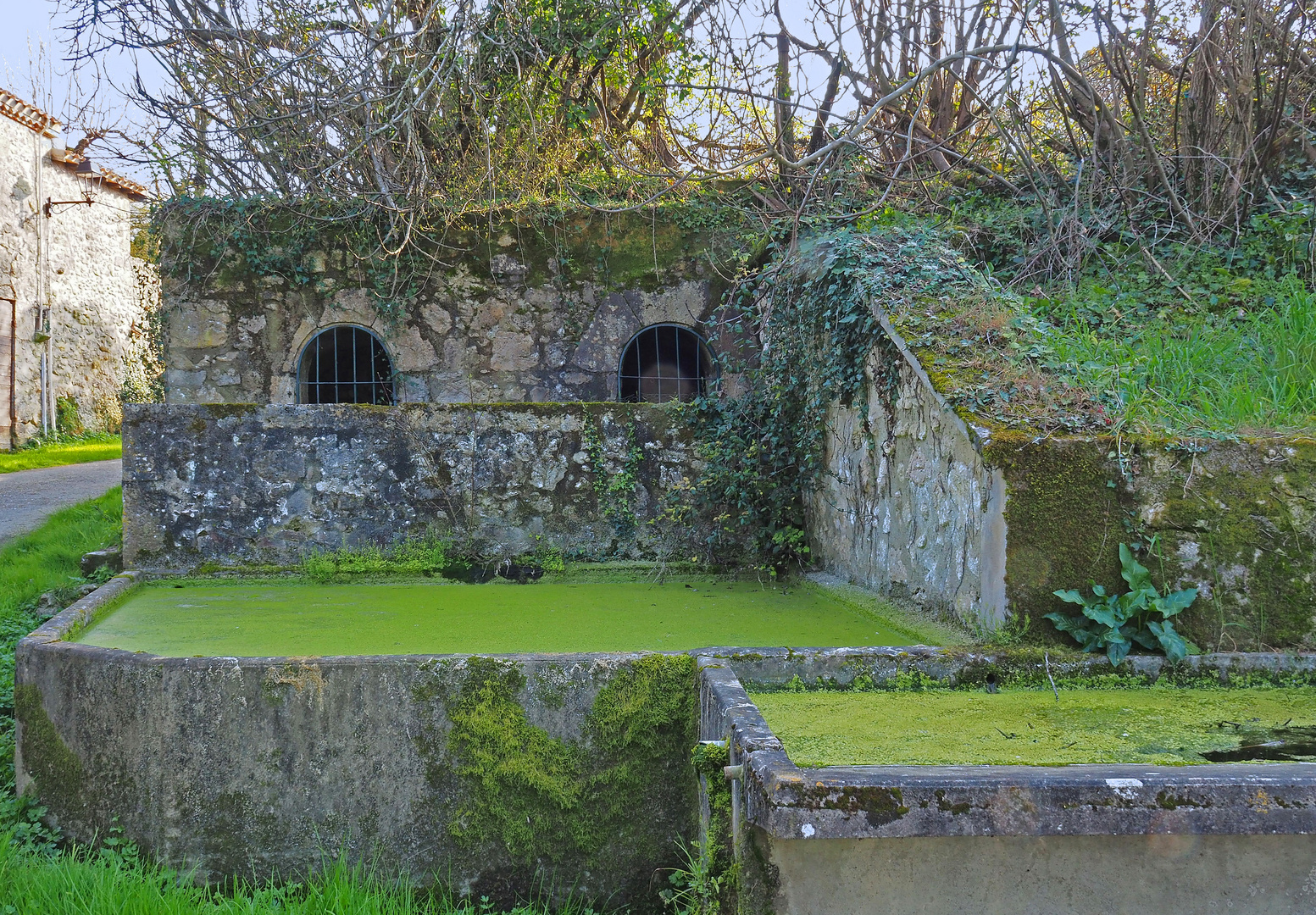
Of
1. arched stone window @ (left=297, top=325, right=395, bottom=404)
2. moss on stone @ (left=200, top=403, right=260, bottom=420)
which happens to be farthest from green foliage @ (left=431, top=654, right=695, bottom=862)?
arched stone window @ (left=297, top=325, right=395, bottom=404)

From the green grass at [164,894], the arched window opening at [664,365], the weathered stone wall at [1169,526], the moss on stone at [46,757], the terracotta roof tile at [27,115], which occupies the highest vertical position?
the terracotta roof tile at [27,115]

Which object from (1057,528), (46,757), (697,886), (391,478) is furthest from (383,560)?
(1057,528)

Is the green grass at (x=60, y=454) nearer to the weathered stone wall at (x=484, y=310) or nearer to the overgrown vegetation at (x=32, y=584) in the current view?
the overgrown vegetation at (x=32, y=584)

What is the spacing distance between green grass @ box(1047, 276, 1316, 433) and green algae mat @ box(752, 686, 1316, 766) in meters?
1.06

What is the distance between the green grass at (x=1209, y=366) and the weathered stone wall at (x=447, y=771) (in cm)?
215

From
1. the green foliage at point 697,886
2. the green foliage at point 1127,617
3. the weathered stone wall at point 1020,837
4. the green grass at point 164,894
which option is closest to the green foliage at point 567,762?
the green foliage at point 697,886

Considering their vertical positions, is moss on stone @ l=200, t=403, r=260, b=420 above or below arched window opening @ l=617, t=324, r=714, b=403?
below

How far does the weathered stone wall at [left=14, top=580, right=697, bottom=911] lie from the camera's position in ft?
10.2

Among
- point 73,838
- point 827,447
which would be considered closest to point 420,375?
point 827,447

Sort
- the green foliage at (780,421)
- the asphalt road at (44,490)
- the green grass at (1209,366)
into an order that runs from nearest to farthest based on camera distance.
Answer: the green grass at (1209,366), the green foliage at (780,421), the asphalt road at (44,490)

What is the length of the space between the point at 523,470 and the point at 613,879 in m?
2.79

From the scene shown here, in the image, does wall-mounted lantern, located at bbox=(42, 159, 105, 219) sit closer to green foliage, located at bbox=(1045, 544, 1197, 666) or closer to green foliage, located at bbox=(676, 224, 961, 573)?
green foliage, located at bbox=(676, 224, 961, 573)

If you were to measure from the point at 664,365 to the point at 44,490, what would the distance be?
675 cm

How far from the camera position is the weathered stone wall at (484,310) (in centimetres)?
732
